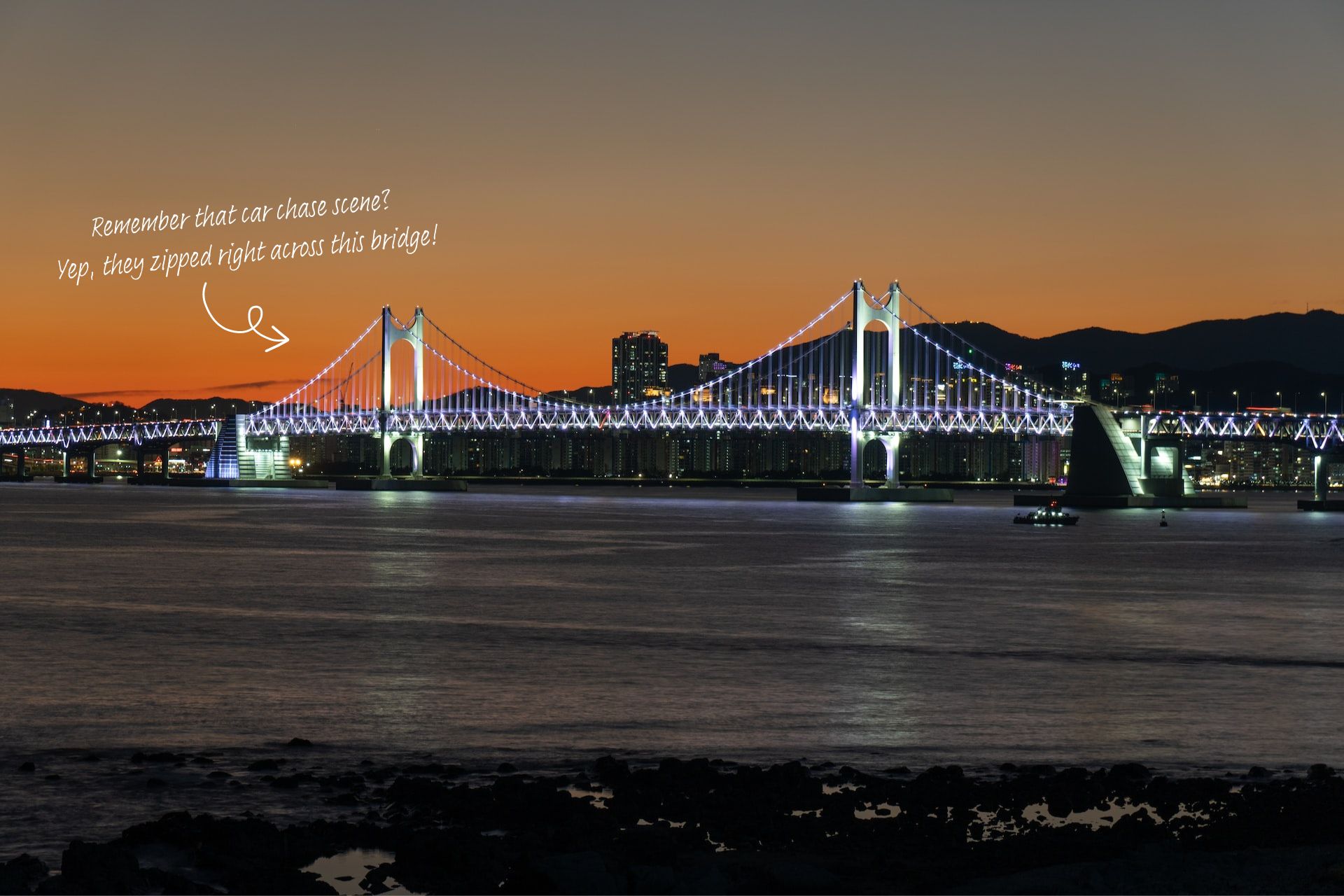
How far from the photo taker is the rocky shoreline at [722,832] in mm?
8742

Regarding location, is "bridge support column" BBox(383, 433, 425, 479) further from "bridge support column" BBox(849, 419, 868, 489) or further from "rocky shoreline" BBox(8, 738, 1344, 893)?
"rocky shoreline" BBox(8, 738, 1344, 893)

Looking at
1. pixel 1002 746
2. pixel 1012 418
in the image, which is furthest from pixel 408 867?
pixel 1012 418

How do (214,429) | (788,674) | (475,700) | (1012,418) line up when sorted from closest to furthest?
(475,700), (788,674), (1012,418), (214,429)

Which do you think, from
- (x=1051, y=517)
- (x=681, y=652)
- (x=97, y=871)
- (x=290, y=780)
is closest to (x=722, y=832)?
(x=290, y=780)

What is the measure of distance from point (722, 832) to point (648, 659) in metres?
9.43

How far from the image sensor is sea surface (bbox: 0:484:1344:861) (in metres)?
13.2

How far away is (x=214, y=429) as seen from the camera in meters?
160

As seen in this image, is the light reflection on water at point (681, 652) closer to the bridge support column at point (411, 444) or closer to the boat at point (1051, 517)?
the boat at point (1051, 517)

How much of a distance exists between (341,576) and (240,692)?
19.7 metres

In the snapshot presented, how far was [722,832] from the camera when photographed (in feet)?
33.1

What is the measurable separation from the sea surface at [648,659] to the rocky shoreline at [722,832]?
703mm

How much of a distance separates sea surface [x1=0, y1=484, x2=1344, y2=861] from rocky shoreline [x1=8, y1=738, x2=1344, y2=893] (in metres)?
0.70

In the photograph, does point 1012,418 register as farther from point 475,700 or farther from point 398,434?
point 475,700

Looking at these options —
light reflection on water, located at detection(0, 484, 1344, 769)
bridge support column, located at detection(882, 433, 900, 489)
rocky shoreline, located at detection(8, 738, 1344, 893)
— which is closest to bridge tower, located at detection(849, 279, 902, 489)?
bridge support column, located at detection(882, 433, 900, 489)
